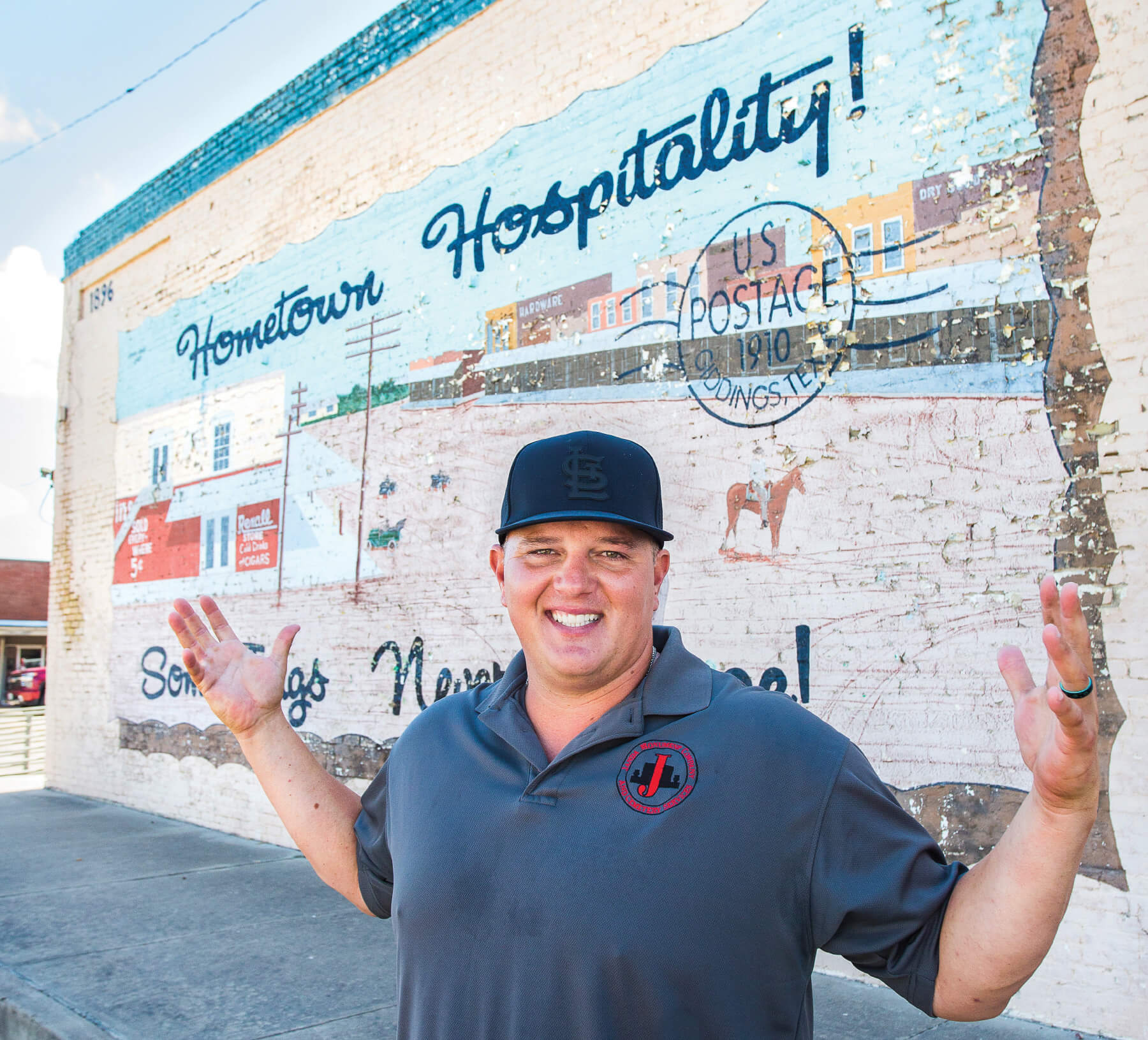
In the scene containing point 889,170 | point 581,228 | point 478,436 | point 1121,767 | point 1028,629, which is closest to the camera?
point 1121,767

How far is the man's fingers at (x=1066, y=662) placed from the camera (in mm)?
1249

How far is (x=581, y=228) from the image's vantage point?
18.6 ft

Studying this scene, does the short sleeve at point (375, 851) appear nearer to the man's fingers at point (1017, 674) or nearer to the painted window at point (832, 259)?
the man's fingers at point (1017, 674)

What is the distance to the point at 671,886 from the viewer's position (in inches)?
56.4

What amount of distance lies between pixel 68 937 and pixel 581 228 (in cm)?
479

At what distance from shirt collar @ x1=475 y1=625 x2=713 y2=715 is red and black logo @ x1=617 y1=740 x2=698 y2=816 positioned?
8cm

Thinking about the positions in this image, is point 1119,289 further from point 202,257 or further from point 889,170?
point 202,257

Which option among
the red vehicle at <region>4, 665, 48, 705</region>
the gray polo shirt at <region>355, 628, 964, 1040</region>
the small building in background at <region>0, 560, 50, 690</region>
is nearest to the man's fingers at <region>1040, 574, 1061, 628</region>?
the gray polo shirt at <region>355, 628, 964, 1040</region>

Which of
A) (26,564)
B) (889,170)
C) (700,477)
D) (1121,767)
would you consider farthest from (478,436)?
(26,564)

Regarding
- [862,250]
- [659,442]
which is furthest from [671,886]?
[659,442]

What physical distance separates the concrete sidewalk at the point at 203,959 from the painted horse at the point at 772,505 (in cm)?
206

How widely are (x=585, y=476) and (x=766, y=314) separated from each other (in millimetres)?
3225

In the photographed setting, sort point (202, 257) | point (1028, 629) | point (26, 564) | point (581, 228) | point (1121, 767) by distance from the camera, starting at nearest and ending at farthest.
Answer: point (1121, 767)
point (1028, 629)
point (581, 228)
point (202, 257)
point (26, 564)

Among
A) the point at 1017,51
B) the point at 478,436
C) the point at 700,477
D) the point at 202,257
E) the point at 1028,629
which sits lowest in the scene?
the point at 1028,629
